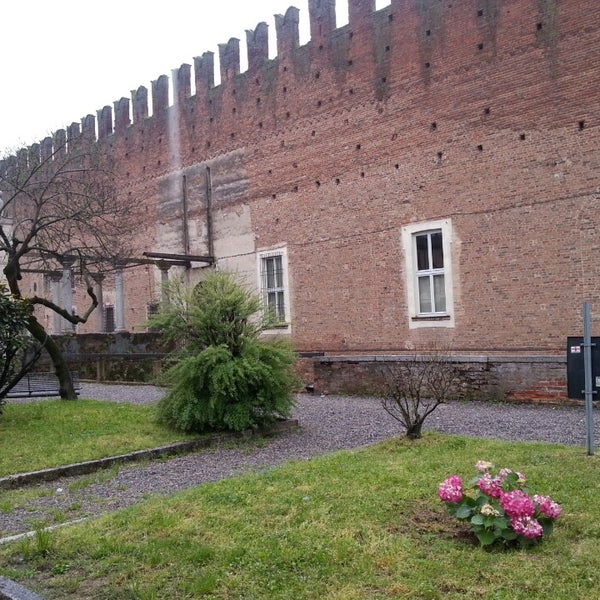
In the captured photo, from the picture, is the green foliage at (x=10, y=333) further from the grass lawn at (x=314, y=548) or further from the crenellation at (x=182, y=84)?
the crenellation at (x=182, y=84)

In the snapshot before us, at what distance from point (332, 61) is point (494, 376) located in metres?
9.89

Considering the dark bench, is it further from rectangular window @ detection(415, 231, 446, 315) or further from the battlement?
rectangular window @ detection(415, 231, 446, 315)

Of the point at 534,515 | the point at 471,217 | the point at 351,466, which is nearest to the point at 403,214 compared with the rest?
the point at 471,217

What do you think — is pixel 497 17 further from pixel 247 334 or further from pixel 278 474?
pixel 278 474

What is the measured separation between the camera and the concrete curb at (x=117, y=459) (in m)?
7.30

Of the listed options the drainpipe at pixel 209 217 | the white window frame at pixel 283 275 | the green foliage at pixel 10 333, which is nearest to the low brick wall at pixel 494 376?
the white window frame at pixel 283 275

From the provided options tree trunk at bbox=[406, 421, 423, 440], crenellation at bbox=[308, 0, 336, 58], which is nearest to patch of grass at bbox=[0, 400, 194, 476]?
tree trunk at bbox=[406, 421, 423, 440]

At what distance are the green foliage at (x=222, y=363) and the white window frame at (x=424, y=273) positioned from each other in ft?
19.6

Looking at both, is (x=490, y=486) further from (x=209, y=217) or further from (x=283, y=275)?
(x=209, y=217)

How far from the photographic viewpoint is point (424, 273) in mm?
15914

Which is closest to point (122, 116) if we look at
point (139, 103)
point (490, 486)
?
point (139, 103)

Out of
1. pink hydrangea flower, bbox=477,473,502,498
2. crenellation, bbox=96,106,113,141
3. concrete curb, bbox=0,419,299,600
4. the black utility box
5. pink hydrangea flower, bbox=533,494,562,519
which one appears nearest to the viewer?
pink hydrangea flower, bbox=533,494,562,519

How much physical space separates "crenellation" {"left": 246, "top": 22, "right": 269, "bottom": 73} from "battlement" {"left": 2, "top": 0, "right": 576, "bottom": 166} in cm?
3

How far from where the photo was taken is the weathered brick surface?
44.4 ft
